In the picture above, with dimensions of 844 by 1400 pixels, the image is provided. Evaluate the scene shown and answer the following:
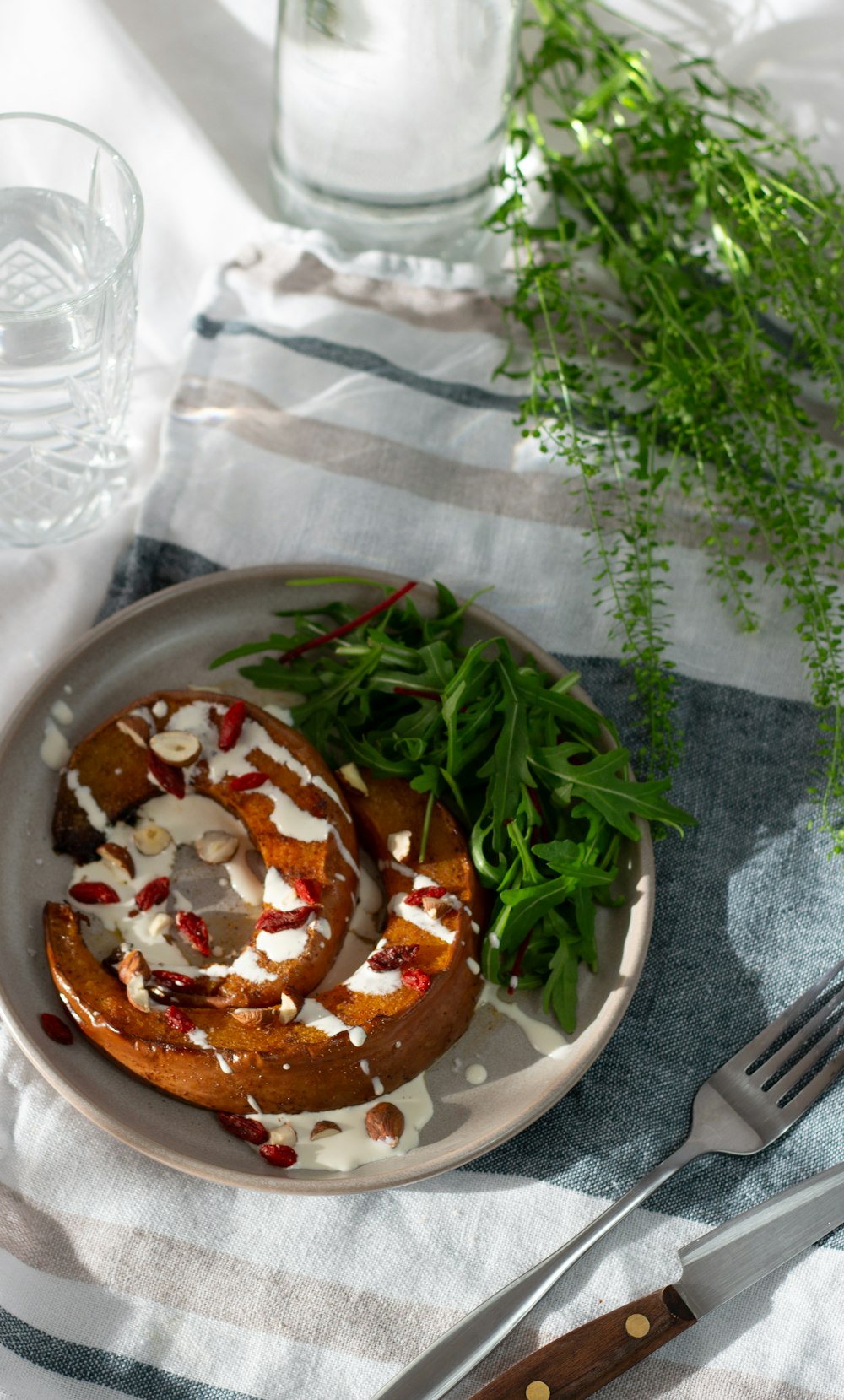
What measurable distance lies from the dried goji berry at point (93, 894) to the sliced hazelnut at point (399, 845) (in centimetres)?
41

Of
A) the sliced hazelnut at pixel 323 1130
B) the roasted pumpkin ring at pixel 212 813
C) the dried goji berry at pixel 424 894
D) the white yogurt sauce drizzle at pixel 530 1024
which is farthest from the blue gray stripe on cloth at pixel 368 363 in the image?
the sliced hazelnut at pixel 323 1130

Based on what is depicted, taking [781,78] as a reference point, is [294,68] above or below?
below

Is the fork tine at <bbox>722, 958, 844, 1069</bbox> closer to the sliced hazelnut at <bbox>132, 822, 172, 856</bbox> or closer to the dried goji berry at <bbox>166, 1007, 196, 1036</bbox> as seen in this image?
the dried goji berry at <bbox>166, 1007, 196, 1036</bbox>

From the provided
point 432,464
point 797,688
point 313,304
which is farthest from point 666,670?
point 313,304

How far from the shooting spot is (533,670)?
6.81 feet

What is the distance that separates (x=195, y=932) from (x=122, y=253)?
1157mm

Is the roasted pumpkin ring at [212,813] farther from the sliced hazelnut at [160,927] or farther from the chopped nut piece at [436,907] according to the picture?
the chopped nut piece at [436,907]

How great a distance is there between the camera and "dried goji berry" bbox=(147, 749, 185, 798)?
204 cm

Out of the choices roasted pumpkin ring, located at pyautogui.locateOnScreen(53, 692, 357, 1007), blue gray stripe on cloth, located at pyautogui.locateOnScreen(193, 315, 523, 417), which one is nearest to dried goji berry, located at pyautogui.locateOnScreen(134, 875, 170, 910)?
roasted pumpkin ring, located at pyautogui.locateOnScreen(53, 692, 357, 1007)

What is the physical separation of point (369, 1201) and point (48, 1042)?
0.51 meters

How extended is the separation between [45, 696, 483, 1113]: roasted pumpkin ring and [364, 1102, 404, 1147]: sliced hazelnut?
3cm

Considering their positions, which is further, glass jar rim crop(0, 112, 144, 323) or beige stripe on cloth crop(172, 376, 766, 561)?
beige stripe on cloth crop(172, 376, 766, 561)

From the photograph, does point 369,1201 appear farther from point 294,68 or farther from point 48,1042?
point 294,68

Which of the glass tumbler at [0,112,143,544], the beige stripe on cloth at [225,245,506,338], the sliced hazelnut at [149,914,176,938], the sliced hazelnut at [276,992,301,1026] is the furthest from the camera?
the beige stripe on cloth at [225,245,506,338]
